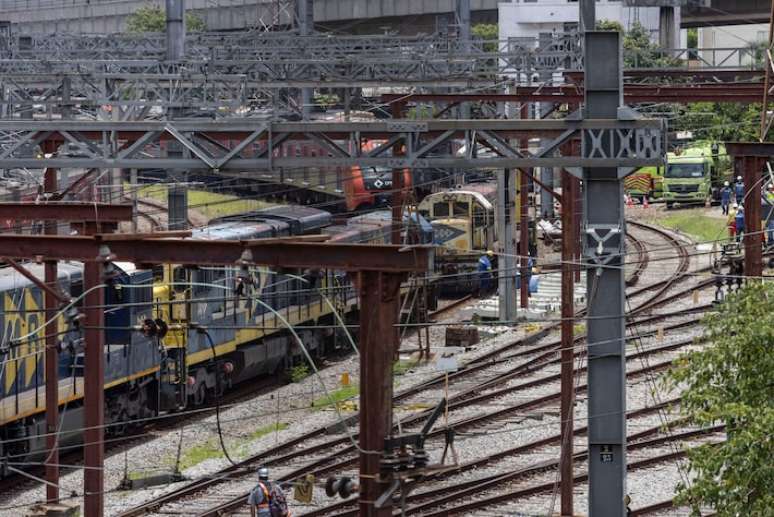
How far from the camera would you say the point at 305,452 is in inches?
896

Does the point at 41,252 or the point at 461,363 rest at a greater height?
the point at 41,252

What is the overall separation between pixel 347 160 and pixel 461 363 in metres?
14.0

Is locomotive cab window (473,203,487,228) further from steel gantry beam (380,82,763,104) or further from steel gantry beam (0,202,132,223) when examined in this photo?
steel gantry beam (0,202,132,223)

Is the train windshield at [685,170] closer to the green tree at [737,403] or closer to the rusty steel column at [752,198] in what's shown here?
the rusty steel column at [752,198]

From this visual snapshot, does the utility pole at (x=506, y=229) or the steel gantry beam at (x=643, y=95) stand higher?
the steel gantry beam at (x=643, y=95)

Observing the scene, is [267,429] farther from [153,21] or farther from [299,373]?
[153,21]

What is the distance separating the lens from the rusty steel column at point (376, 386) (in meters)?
12.2

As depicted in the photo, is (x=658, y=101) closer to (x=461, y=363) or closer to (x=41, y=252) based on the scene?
(x=461, y=363)

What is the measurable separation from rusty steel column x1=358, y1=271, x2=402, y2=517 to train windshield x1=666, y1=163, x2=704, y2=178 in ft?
133

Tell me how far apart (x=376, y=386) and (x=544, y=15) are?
63.5 meters

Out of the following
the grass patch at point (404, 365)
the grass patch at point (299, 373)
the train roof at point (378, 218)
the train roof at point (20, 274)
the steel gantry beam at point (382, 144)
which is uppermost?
the steel gantry beam at point (382, 144)

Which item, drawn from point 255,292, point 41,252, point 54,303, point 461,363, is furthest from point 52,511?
point 461,363

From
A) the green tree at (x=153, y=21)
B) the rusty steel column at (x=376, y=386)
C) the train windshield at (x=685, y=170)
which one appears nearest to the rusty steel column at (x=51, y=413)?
the rusty steel column at (x=376, y=386)

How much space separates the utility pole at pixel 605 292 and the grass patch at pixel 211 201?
110ft
